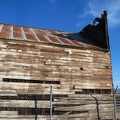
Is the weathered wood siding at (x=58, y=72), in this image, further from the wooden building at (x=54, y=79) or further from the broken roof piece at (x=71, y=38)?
the broken roof piece at (x=71, y=38)

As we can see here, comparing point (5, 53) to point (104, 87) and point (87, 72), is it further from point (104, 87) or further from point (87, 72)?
point (104, 87)

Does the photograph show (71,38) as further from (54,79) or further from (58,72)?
(54,79)

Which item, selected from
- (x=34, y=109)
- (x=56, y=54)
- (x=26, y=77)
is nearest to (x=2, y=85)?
(x=26, y=77)

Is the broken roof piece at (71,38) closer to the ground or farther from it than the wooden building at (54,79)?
farther from it

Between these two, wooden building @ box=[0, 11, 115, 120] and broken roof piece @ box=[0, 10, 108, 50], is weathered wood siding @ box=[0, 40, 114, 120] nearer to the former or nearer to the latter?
wooden building @ box=[0, 11, 115, 120]

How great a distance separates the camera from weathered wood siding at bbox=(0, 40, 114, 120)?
49.9 feet

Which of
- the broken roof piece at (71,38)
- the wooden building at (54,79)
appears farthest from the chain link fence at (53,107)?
the broken roof piece at (71,38)

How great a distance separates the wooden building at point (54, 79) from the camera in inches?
585

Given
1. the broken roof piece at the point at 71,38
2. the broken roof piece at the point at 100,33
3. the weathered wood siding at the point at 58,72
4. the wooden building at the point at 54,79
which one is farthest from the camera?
the broken roof piece at the point at 100,33

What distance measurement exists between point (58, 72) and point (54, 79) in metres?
0.63

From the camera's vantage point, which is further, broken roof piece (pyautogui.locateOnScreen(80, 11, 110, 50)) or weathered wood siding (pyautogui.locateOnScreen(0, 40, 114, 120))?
broken roof piece (pyautogui.locateOnScreen(80, 11, 110, 50))

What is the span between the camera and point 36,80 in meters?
15.6

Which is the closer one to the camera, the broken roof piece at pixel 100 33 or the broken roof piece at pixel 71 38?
the broken roof piece at pixel 71 38

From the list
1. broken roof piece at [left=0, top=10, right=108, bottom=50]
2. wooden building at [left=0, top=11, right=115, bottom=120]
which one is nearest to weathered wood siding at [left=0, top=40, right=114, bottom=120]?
wooden building at [left=0, top=11, right=115, bottom=120]
